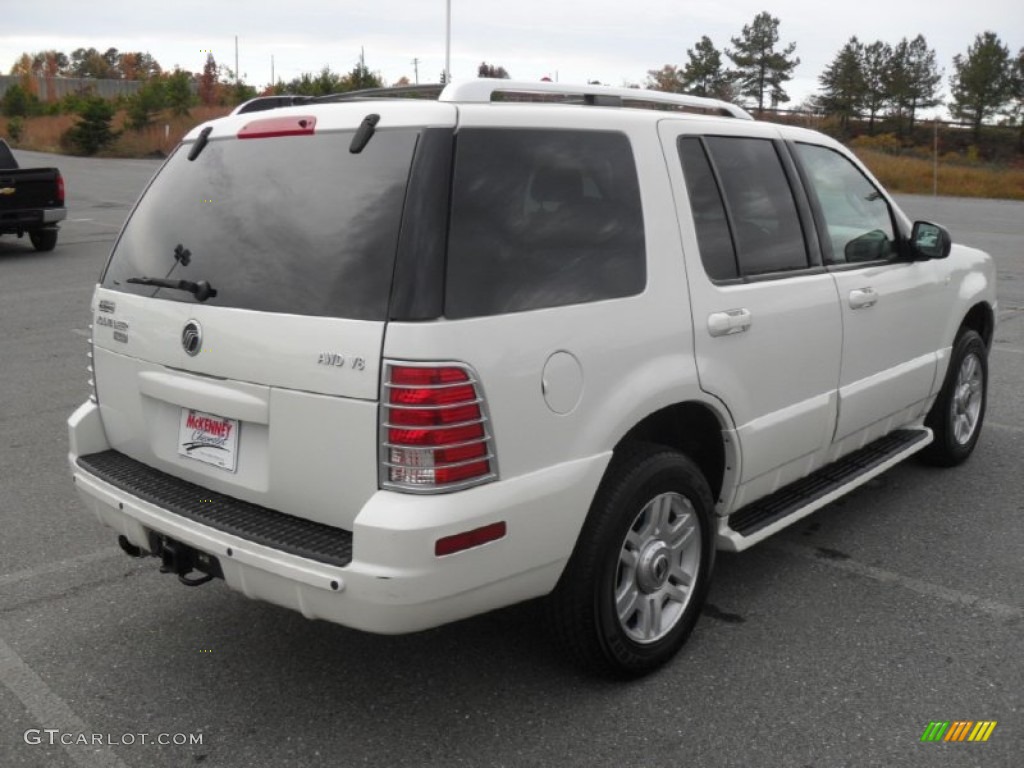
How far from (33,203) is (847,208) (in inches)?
533

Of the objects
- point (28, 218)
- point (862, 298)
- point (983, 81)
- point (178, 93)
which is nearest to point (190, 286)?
point (862, 298)

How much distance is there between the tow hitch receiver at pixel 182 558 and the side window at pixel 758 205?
6.89ft

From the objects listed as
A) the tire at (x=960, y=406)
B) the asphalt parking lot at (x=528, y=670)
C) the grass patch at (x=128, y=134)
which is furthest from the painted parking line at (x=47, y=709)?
the grass patch at (x=128, y=134)

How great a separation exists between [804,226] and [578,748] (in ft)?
7.62

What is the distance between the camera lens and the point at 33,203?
49.3 feet

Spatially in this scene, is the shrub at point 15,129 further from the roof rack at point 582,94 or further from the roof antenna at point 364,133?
the roof antenna at point 364,133

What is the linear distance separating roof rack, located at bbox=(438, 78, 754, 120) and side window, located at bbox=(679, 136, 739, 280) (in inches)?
10.2

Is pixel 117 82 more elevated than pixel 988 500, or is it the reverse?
pixel 117 82

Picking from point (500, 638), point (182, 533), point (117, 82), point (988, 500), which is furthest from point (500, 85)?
point (117, 82)

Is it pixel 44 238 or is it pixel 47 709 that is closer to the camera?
pixel 47 709

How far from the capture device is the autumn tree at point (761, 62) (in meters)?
84.6

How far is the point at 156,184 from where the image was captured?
366 centimetres

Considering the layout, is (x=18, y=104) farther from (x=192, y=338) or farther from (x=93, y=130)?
(x=192, y=338)

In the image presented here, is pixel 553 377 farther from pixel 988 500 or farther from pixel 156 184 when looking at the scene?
pixel 988 500
